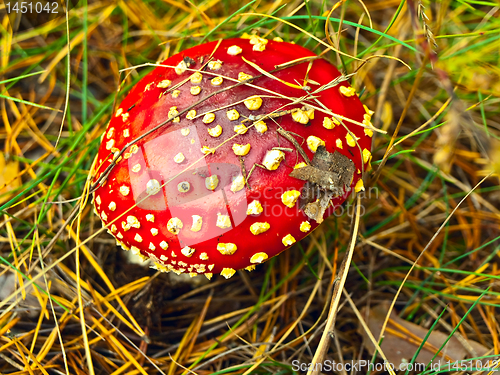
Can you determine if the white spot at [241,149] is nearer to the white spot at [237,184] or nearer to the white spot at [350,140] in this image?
the white spot at [237,184]

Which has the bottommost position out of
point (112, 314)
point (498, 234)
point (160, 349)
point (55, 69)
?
point (498, 234)

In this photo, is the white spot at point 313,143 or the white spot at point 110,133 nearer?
the white spot at point 313,143

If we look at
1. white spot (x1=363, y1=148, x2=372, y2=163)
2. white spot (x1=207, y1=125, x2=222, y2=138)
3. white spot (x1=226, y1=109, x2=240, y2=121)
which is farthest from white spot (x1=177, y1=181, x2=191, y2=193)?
white spot (x1=363, y1=148, x2=372, y2=163)

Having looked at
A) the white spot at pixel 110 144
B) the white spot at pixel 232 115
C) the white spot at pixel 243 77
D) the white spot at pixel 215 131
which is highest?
the white spot at pixel 243 77

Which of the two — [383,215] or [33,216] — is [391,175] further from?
[33,216]

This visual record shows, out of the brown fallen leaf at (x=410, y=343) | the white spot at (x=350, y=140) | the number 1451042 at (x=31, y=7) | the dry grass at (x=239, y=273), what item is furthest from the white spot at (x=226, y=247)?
the number 1451042 at (x=31, y=7)

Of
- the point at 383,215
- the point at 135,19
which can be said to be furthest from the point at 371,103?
the point at 135,19

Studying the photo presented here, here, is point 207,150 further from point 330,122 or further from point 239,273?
point 239,273
